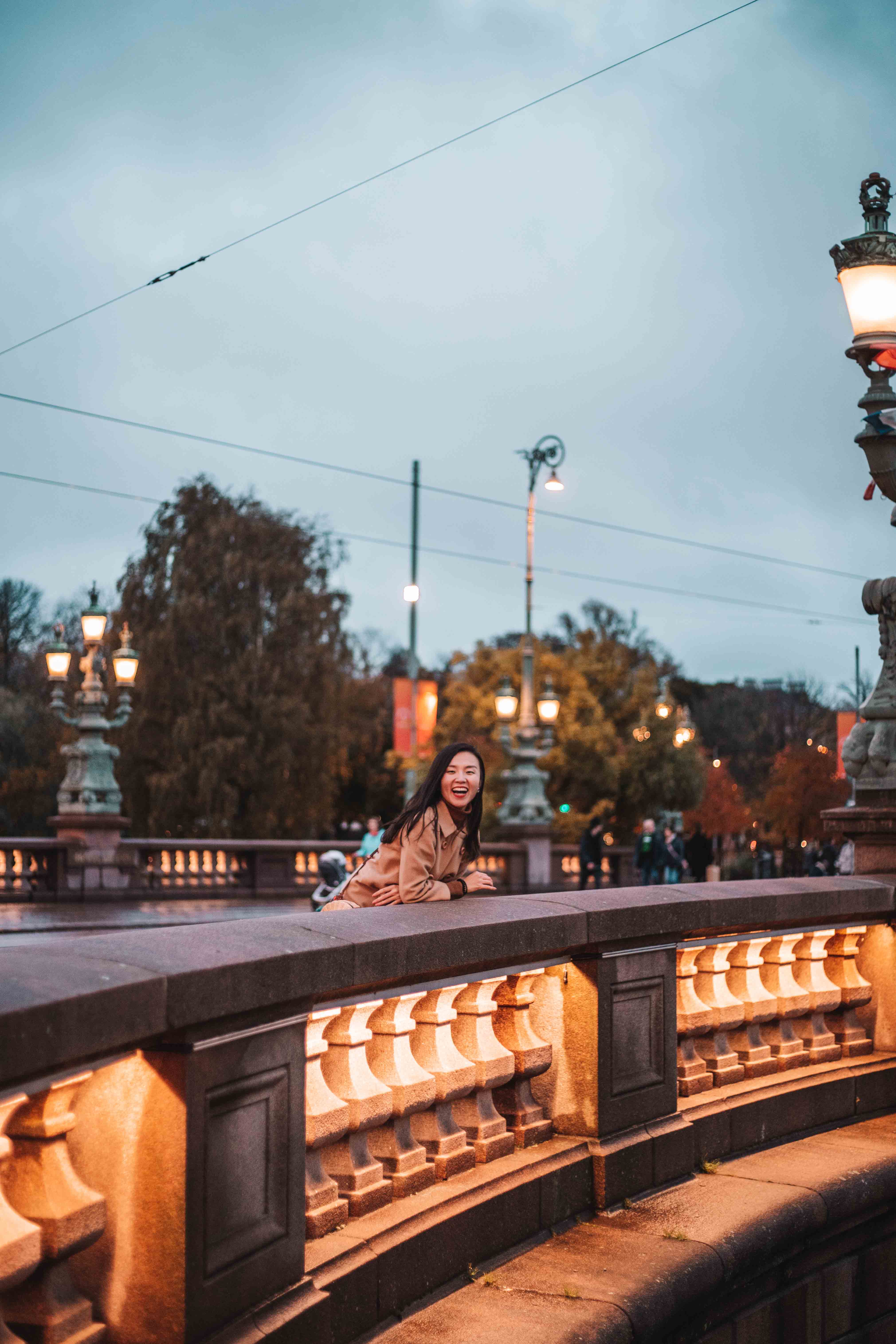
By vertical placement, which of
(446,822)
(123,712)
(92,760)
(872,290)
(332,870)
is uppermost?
(872,290)

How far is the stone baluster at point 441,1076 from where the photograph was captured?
436cm

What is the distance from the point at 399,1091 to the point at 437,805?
1.11 m

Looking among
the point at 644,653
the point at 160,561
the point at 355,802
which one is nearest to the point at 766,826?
the point at 644,653

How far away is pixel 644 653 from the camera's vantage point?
206 ft

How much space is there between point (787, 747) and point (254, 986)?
218ft

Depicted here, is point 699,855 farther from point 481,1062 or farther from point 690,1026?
point 481,1062

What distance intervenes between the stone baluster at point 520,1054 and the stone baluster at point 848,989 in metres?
2.59

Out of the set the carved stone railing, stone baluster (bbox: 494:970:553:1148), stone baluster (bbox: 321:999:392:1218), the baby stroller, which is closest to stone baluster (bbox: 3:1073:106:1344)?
the carved stone railing

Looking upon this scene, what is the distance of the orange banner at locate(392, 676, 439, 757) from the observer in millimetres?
34156

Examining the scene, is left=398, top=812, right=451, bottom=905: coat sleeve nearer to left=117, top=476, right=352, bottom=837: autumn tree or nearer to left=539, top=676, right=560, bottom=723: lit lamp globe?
left=539, top=676, right=560, bottom=723: lit lamp globe

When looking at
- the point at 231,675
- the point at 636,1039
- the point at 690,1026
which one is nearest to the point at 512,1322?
the point at 636,1039

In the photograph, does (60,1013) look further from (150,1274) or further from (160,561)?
(160,561)

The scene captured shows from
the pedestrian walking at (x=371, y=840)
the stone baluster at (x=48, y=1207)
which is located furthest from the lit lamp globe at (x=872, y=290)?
the pedestrian walking at (x=371, y=840)

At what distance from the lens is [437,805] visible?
4930 mm
